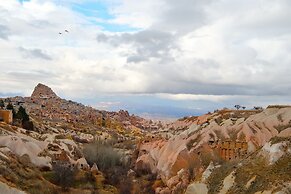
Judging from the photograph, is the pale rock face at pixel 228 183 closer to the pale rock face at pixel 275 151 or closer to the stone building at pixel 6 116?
the pale rock face at pixel 275 151

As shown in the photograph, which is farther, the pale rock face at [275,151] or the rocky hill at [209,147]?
the rocky hill at [209,147]

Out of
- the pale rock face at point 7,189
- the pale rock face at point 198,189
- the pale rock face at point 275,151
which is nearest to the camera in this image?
the pale rock face at point 275,151

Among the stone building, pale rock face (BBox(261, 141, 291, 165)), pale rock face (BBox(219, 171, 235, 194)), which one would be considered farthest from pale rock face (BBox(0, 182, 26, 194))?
the stone building

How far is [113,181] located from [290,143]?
42102 mm

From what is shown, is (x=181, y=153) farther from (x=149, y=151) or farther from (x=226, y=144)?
(x=149, y=151)

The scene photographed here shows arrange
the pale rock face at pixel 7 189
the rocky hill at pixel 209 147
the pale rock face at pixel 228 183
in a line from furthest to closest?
1. the rocky hill at pixel 209 147
2. the pale rock face at pixel 7 189
3. the pale rock face at pixel 228 183

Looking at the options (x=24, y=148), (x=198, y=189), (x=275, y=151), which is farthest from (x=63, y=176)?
(x=275, y=151)

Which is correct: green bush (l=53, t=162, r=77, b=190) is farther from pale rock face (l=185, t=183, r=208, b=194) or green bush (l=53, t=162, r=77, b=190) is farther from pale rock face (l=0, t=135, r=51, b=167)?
pale rock face (l=185, t=183, r=208, b=194)

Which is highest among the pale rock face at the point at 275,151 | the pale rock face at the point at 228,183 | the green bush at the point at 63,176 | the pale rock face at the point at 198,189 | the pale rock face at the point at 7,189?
the pale rock face at the point at 275,151

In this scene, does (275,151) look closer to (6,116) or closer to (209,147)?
(209,147)

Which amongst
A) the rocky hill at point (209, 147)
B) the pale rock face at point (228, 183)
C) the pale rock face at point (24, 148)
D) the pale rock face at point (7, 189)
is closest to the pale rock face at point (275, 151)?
the pale rock face at point (228, 183)

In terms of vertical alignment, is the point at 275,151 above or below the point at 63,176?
above

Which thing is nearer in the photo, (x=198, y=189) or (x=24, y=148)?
(x=198, y=189)

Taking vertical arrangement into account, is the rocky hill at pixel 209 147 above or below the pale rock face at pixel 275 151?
below
